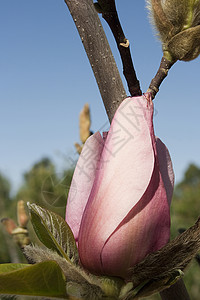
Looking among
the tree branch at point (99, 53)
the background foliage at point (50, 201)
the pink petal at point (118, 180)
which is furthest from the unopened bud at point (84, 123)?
the pink petal at point (118, 180)

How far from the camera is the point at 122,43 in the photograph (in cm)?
40

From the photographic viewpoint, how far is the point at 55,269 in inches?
12.8

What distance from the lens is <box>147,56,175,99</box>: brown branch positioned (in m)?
0.40

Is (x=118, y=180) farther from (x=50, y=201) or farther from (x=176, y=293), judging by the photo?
(x=50, y=201)

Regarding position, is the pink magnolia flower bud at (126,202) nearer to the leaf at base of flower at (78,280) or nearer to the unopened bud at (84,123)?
the leaf at base of flower at (78,280)

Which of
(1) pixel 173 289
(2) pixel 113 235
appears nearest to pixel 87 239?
(2) pixel 113 235

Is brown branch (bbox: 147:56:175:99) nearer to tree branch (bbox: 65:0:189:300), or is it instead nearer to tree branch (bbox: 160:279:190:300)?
tree branch (bbox: 65:0:189:300)

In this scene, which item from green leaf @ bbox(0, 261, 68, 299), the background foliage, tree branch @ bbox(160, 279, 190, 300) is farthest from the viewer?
the background foliage

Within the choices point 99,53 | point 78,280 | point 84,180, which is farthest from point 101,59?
point 78,280

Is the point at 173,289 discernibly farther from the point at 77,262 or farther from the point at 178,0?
the point at 178,0

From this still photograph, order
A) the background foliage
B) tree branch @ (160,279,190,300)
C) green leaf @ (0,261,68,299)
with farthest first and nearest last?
the background foliage < tree branch @ (160,279,190,300) < green leaf @ (0,261,68,299)

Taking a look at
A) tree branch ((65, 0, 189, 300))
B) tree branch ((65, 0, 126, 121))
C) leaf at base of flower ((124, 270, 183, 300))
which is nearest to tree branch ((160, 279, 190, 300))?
tree branch ((65, 0, 189, 300))

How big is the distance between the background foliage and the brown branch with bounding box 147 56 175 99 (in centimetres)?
18

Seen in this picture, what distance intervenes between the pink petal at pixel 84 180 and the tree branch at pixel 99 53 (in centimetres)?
8
